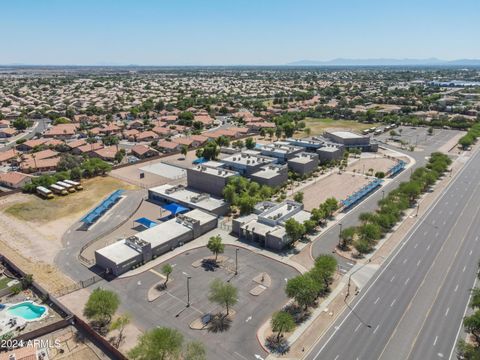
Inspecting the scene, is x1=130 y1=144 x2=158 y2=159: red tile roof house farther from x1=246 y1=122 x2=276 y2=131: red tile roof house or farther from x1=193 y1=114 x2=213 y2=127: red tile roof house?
x1=246 y1=122 x2=276 y2=131: red tile roof house

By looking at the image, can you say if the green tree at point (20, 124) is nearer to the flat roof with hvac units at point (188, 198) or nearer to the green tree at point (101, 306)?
the flat roof with hvac units at point (188, 198)

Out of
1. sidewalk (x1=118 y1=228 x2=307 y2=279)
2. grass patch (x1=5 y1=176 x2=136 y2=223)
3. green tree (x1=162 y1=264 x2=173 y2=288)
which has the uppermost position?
green tree (x1=162 y1=264 x2=173 y2=288)

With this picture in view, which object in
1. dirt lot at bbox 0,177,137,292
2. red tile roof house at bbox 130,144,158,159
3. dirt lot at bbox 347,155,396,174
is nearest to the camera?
dirt lot at bbox 0,177,137,292

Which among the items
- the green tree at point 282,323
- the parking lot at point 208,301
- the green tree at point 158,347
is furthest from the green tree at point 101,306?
the green tree at point 282,323

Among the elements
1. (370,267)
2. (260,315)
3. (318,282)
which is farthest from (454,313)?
(260,315)

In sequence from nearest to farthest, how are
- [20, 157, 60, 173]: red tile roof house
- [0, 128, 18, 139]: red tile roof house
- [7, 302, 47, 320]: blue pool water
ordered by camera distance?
[7, 302, 47, 320]: blue pool water < [20, 157, 60, 173]: red tile roof house < [0, 128, 18, 139]: red tile roof house

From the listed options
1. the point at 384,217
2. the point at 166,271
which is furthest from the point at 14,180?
the point at 384,217

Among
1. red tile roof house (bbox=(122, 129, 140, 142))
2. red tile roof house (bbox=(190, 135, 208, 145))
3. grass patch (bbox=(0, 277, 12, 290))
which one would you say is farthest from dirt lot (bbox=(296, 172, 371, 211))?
red tile roof house (bbox=(122, 129, 140, 142))
